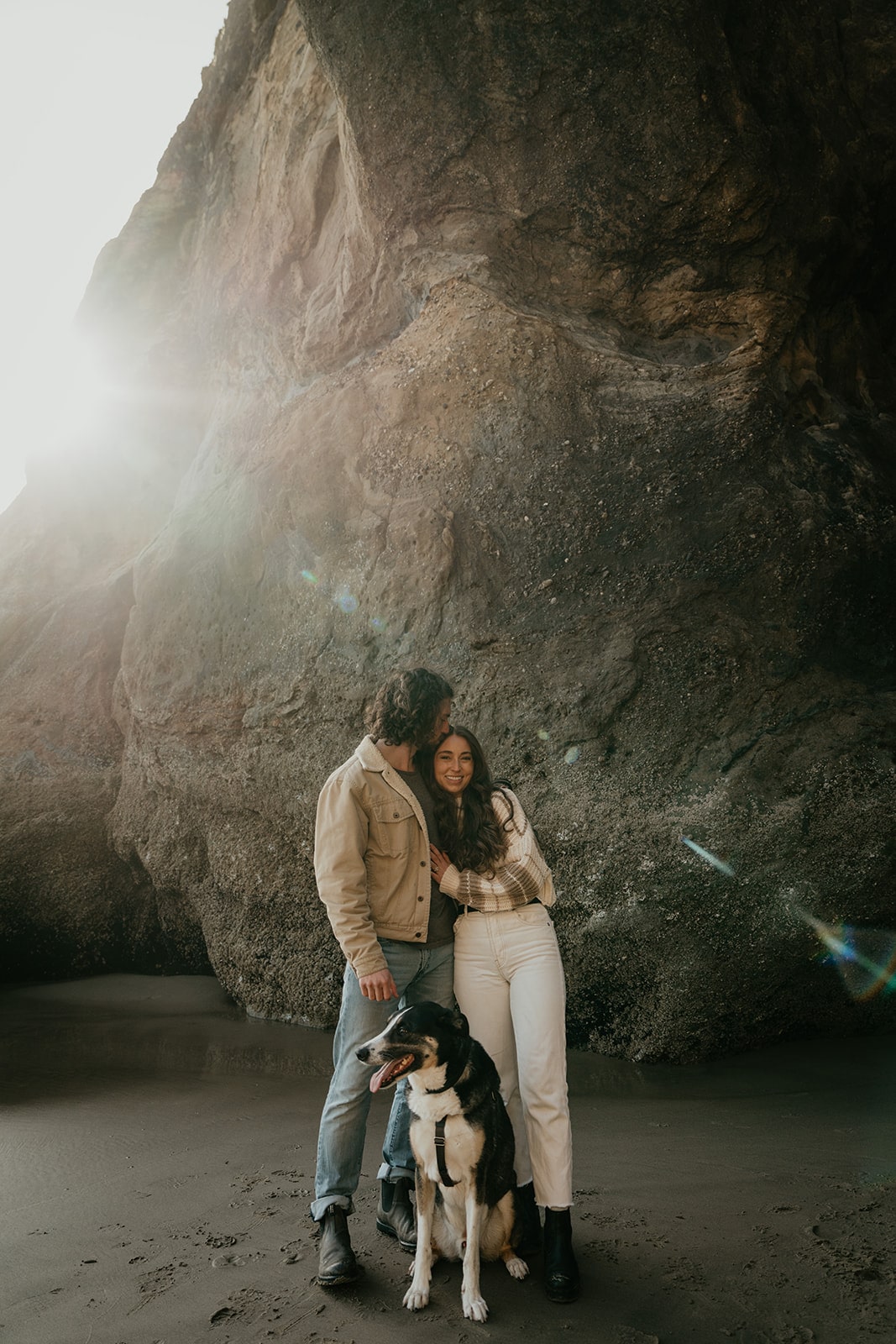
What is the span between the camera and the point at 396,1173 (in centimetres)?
368

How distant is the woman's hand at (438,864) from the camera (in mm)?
3748

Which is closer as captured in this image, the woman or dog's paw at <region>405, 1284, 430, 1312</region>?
dog's paw at <region>405, 1284, 430, 1312</region>

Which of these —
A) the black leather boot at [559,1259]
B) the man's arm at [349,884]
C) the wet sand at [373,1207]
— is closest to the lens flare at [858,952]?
the wet sand at [373,1207]

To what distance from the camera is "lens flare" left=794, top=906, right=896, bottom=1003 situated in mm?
5344

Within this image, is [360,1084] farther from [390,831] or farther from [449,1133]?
[390,831]

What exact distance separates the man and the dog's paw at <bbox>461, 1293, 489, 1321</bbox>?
50cm

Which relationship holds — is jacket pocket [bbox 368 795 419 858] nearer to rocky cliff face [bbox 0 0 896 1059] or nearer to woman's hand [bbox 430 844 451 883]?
woman's hand [bbox 430 844 451 883]

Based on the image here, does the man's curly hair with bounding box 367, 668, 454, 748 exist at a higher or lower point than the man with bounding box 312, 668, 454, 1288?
higher

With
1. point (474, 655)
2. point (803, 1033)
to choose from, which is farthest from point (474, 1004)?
point (474, 655)

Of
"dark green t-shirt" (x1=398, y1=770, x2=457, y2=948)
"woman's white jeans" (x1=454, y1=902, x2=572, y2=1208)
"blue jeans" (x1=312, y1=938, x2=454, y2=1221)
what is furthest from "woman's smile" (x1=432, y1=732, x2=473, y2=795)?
"blue jeans" (x1=312, y1=938, x2=454, y2=1221)

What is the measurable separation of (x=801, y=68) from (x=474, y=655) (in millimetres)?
5481

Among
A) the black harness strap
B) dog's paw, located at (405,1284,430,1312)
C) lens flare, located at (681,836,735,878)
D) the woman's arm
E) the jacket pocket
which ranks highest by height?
the jacket pocket

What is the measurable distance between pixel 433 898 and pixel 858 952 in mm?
2867

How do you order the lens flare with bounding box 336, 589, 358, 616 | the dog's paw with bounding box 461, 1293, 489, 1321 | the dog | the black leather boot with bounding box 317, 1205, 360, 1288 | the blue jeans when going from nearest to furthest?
the dog's paw with bounding box 461, 1293, 489, 1321 < the dog < the black leather boot with bounding box 317, 1205, 360, 1288 < the blue jeans < the lens flare with bounding box 336, 589, 358, 616
